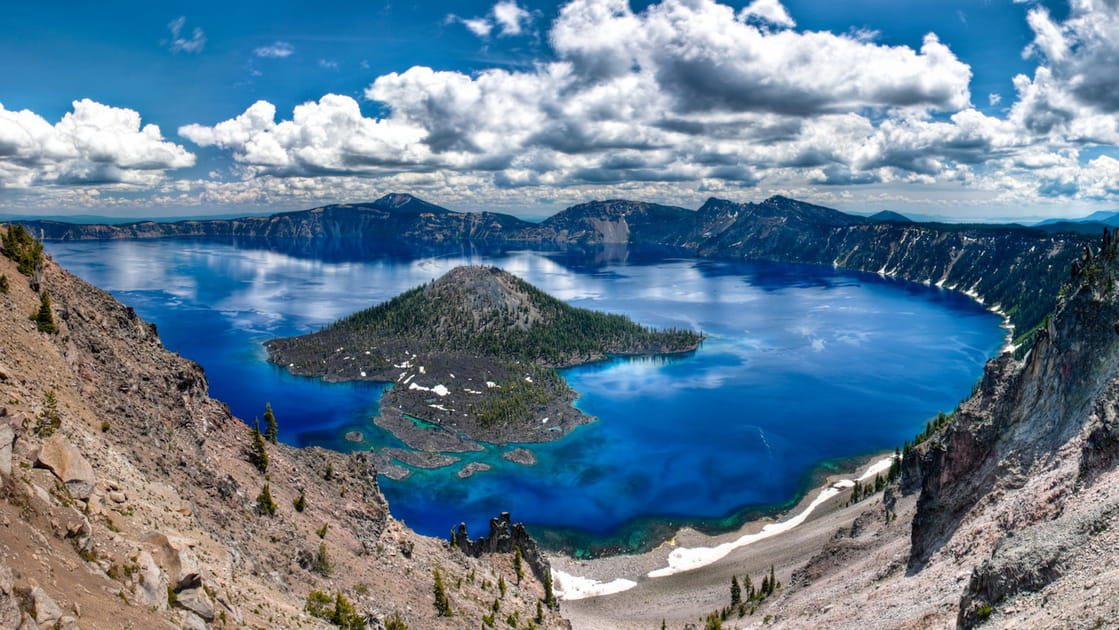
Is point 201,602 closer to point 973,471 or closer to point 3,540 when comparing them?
point 3,540

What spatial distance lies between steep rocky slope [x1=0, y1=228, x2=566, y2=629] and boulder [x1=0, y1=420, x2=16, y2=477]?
12 cm

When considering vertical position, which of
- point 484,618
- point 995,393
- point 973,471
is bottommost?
point 484,618

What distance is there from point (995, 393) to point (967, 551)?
30459 millimetres

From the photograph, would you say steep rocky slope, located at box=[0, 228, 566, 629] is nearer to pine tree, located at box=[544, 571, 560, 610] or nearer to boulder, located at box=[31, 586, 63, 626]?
boulder, located at box=[31, 586, 63, 626]

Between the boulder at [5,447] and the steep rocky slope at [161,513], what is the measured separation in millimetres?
122

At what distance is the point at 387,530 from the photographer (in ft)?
206

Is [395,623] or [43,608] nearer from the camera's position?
[43,608]

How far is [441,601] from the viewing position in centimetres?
5250

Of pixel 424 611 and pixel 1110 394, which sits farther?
pixel 424 611

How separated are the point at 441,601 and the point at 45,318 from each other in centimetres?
3551

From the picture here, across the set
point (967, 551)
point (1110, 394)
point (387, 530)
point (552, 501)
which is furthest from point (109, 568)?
point (552, 501)

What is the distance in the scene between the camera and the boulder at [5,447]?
2408 centimetres

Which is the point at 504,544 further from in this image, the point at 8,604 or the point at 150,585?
the point at 8,604

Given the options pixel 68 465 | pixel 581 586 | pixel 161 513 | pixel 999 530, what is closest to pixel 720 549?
pixel 581 586
